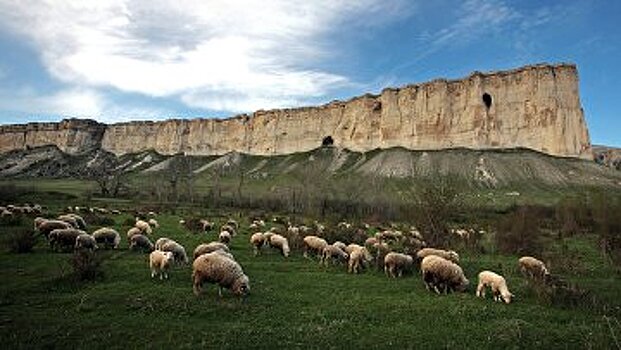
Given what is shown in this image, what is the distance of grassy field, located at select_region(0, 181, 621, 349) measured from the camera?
12.2 metres

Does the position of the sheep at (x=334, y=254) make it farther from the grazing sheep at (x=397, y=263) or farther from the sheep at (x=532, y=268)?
the sheep at (x=532, y=268)

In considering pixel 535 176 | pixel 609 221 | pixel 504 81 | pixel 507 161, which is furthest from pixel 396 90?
pixel 609 221

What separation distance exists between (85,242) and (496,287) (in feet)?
60.3

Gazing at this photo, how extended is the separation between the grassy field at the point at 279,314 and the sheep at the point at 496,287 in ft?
1.61

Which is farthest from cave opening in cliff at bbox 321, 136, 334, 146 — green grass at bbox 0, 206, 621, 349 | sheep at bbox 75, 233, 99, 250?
green grass at bbox 0, 206, 621, 349

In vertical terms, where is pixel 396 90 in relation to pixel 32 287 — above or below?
above

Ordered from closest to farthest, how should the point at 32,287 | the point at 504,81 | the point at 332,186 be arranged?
the point at 32,287 < the point at 332,186 < the point at 504,81

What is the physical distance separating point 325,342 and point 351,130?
15849cm

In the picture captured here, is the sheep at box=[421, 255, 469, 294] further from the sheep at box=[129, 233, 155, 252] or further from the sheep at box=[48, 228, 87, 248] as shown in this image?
the sheep at box=[48, 228, 87, 248]

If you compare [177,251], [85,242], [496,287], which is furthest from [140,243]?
[496,287]

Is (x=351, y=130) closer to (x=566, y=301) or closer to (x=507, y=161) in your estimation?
(x=507, y=161)

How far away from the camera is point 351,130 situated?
168875 millimetres

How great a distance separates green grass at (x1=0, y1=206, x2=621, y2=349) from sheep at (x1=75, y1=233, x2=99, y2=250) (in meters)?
2.48

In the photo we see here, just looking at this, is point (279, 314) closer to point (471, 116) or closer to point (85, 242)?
point (85, 242)
